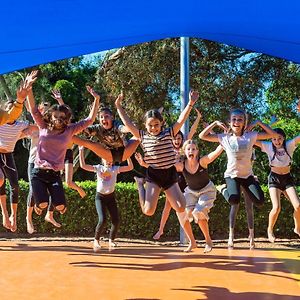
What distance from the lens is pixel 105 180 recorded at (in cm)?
728

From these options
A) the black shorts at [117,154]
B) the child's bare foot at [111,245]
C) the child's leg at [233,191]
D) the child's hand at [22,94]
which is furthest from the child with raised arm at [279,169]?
the child's hand at [22,94]

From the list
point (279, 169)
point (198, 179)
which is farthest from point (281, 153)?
point (198, 179)

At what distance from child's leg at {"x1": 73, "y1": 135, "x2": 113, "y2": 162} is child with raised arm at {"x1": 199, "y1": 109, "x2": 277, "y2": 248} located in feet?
5.27

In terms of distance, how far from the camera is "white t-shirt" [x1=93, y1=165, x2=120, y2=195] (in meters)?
7.25

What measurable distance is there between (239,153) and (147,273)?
1963 millimetres

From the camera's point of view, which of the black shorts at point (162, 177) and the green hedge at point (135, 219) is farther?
the green hedge at point (135, 219)

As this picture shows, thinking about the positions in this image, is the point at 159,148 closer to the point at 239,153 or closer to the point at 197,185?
the point at 239,153

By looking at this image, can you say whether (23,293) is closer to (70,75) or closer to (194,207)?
(194,207)

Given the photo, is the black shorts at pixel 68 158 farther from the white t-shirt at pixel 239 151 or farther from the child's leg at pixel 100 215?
the white t-shirt at pixel 239 151

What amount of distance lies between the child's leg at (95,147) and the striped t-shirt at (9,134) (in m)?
1.72

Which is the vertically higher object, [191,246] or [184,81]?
[184,81]

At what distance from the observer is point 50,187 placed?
19.7 ft

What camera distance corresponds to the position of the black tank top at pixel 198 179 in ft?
23.7

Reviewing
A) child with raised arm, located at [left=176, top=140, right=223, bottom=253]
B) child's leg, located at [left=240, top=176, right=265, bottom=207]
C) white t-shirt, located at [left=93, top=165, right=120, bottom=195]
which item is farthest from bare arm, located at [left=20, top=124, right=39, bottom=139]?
child's leg, located at [left=240, top=176, right=265, bottom=207]
